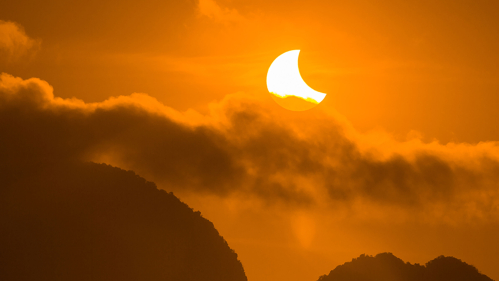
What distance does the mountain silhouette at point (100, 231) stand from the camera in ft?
371

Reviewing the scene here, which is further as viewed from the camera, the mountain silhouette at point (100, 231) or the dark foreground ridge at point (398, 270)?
the dark foreground ridge at point (398, 270)

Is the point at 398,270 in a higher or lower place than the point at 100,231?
lower

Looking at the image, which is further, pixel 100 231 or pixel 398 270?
pixel 398 270

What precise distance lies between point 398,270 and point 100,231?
67.2 metres

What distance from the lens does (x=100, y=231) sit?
121 m

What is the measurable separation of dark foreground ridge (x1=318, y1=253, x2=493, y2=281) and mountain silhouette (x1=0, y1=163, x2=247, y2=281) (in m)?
23.4

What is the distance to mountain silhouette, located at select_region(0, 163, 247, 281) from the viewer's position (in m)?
113

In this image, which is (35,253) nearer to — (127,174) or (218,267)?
(127,174)

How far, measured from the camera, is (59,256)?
372 ft

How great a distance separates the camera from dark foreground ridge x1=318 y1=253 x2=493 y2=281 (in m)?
119

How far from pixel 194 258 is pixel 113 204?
23538mm

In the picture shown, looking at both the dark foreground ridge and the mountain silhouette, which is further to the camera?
the dark foreground ridge

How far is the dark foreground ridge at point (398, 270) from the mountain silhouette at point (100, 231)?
76.8 ft

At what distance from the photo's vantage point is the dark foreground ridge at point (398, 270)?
11869 cm
